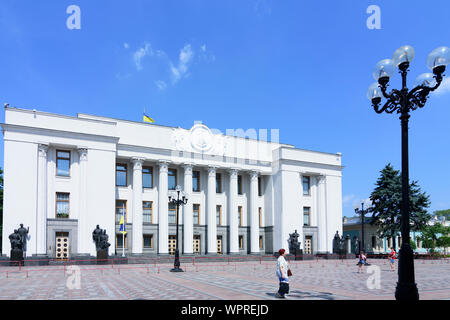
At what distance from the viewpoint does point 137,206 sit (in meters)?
40.4

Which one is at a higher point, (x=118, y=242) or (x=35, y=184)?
(x=35, y=184)

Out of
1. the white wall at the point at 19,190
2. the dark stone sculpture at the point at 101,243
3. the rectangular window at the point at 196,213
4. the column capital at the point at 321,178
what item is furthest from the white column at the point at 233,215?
the white wall at the point at 19,190

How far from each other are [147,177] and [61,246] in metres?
10.8

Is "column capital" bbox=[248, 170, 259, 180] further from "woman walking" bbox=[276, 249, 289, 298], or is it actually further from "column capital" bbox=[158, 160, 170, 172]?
"woman walking" bbox=[276, 249, 289, 298]

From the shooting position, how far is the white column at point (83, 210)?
36.4 m

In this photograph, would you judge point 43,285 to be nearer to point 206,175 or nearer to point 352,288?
point 352,288

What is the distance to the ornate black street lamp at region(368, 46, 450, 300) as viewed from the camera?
32.3 feet

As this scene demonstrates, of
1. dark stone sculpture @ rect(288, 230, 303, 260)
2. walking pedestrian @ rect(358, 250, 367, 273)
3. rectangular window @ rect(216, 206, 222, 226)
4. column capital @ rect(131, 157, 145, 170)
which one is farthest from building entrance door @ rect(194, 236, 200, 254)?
walking pedestrian @ rect(358, 250, 367, 273)
